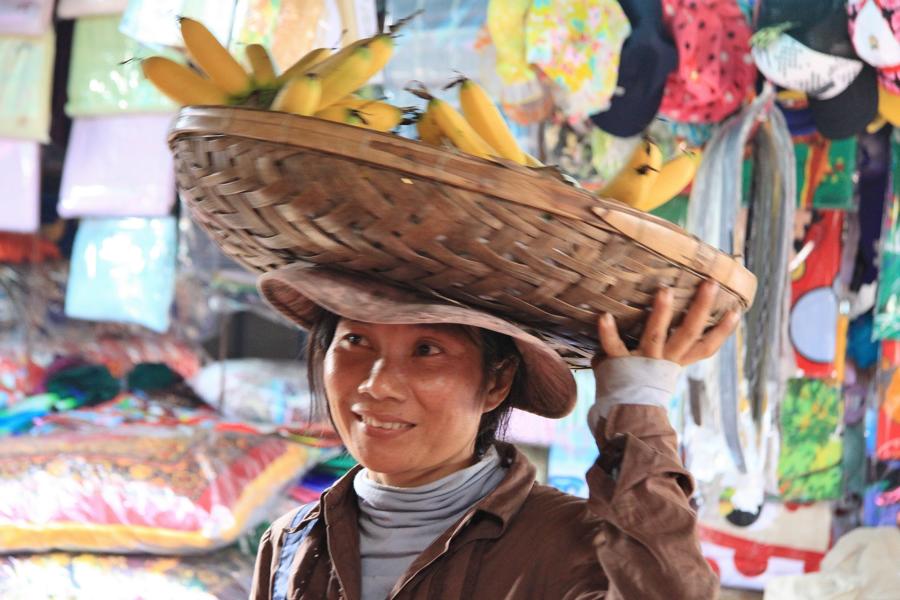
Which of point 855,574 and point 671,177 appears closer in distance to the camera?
point 671,177

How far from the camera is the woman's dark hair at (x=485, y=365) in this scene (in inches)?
44.0

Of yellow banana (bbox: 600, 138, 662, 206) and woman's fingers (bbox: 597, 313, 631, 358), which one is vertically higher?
yellow banana (bbox: 600, 138, 662, 206)

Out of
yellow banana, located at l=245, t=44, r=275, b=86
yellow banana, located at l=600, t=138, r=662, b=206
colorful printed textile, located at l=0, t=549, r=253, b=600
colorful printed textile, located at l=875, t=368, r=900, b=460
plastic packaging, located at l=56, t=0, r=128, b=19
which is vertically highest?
plastic packaging, located at l=56, t=0, r=128, b=19

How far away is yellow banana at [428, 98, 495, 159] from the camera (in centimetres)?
106

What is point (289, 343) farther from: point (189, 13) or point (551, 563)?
point (551, 563)

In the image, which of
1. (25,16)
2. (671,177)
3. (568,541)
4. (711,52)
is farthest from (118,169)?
(568,541)

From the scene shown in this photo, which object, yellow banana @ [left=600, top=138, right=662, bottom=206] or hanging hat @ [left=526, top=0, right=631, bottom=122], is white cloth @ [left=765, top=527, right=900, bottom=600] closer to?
hanging hat @ [left=526, top=0, right=631, bottom=122]

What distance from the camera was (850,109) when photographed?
2.25m

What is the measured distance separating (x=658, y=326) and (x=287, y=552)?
0.57 metres

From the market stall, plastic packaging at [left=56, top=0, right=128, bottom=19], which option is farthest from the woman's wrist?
plastic packaging at [left=56, top=0, right=128, bottom=19]

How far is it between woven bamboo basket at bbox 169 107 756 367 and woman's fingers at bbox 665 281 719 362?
0.01 metres

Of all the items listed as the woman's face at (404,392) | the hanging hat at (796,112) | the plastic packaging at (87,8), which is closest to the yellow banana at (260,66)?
the woman's face at (404,392)

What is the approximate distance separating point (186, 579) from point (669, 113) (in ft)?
5.63

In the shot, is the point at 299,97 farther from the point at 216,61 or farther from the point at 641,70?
the point at 641,70
